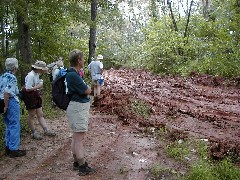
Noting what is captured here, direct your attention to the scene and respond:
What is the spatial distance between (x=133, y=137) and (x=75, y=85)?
312 centimetres

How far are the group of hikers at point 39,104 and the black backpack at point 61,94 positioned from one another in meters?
0.09

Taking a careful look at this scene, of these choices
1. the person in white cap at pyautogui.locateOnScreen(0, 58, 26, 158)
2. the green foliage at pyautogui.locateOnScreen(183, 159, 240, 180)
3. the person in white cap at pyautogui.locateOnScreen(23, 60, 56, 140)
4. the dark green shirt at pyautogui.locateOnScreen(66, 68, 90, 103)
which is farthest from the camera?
the person in white cap at pyautogui.locateOnScreen(23, 60, 56, 140)

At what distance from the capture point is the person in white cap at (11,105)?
690 cm

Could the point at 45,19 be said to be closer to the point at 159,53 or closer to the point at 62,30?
the point at 62,30

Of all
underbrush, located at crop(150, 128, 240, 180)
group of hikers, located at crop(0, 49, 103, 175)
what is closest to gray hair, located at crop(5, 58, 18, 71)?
group of hikers, located at crop(0, 49, 103, 175)

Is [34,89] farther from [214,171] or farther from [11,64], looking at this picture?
[214,171]

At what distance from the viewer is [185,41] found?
80.7 ft

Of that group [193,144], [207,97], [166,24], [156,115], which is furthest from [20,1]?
[166,24]

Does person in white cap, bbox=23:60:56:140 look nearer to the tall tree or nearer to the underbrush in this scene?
the underbrush

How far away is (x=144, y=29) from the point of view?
28.4 m

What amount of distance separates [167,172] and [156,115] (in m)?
4.32

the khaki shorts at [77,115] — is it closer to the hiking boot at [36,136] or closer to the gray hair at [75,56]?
the gray hair at [75,56]

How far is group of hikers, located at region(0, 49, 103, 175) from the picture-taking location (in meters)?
5.79

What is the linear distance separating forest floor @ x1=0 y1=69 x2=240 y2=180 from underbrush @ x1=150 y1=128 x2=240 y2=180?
0.23 ft
